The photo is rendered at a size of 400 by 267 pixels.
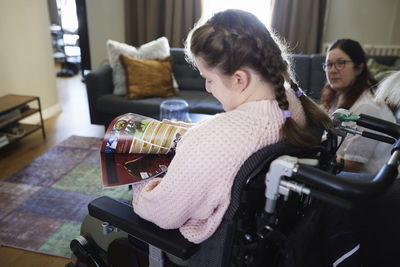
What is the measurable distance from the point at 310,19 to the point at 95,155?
2771 millimetres

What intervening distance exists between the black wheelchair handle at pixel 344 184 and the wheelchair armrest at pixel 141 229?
34 centimetres

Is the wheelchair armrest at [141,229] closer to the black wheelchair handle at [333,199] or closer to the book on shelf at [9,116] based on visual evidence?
the black wheelchair handle at [333,199]

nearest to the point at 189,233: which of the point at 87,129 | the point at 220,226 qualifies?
the point at 220,226

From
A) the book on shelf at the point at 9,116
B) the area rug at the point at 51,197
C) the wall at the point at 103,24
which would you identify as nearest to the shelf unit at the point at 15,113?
the book on shelf at the point at 9,116

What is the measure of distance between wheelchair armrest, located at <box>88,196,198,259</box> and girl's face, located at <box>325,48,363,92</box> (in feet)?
3.65

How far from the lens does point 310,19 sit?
12.1ft

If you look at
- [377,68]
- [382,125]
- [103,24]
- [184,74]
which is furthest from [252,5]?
[382,125]

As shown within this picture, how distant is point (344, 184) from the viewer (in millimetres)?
514

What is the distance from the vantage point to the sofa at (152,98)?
2731 mm

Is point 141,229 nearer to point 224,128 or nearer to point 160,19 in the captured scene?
point 224,128

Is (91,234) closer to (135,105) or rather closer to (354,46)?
(354,46)

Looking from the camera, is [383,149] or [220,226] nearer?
[220,226]

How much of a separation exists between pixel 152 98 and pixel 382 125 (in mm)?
2179

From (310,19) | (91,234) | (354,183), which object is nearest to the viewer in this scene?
(354,183)
